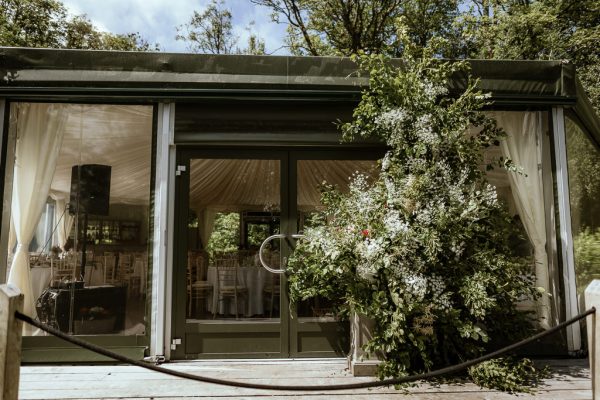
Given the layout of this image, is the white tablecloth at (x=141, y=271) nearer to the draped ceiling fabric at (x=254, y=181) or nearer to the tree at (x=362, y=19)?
the draped ceiling fabric at (x=254, y=181)

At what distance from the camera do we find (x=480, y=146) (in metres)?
3.84

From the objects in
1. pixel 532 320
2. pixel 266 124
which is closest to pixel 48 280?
pixel 266 124

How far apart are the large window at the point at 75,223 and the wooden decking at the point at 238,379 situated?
509mm

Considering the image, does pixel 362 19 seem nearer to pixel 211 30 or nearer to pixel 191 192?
pixel 211 30

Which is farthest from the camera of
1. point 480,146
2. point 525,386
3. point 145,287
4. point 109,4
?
point 109,4

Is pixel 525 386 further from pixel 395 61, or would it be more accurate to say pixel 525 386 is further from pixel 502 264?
pixel 395 61

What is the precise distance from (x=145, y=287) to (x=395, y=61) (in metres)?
3.32

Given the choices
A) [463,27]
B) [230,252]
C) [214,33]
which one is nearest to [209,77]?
[230,252]

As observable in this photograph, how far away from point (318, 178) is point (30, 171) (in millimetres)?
2871

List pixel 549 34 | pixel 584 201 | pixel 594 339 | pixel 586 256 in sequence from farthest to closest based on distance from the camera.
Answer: pixel 549 34 < pixel 584 201 < pixel 586 256 < pixel 594 339

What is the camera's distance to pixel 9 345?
2043 mm

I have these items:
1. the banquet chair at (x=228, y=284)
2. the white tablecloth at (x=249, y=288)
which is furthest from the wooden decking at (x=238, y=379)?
the banquet chair at (x=228, y=284)

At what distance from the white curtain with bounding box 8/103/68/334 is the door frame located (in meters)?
1.29

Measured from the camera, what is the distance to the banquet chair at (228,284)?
4.31 m
